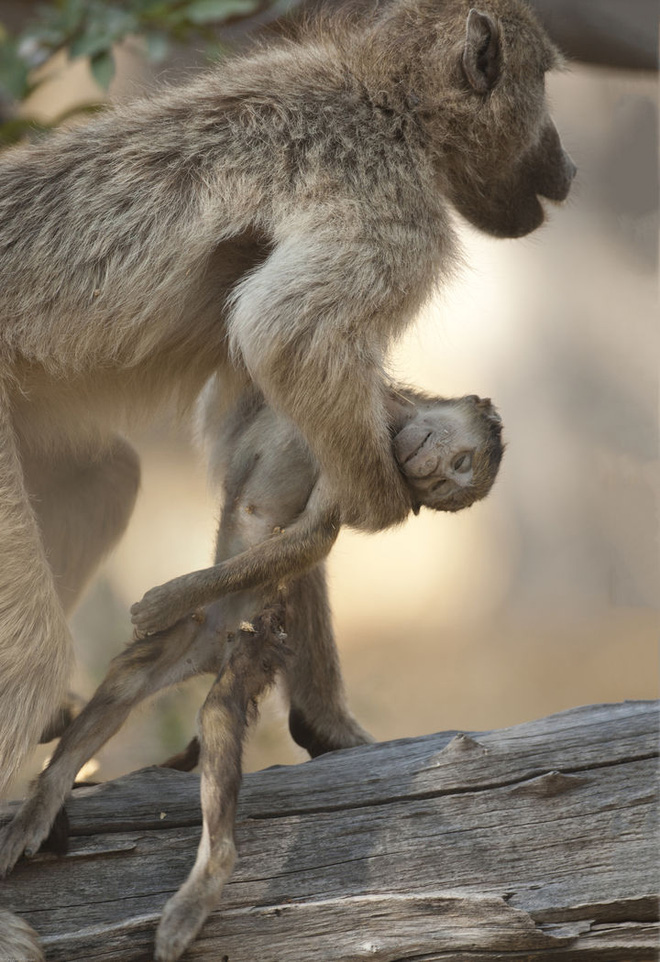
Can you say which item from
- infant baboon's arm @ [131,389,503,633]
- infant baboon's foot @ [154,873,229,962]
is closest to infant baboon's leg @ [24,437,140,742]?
infant baboon's arm @ [131,389,503,633]

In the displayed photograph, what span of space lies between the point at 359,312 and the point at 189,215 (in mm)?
665

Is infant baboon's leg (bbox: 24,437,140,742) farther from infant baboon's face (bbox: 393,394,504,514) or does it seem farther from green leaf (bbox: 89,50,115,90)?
green leaf (bbox: 89,50,115,90)

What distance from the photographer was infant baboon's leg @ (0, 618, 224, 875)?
3250 mm

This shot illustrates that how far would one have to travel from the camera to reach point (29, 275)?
10.9 feet

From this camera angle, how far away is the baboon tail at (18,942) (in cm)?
Answer: 299

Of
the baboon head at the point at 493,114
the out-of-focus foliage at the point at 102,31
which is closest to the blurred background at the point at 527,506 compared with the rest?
the out-of-focus foliage at the point at 102,31

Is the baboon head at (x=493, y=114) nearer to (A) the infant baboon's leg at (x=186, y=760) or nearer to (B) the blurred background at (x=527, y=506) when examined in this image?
(A) the infant baboon's leg at (x=186, y=760)

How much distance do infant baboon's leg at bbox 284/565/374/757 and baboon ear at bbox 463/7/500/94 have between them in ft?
6.33

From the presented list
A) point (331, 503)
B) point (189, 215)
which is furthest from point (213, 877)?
point (189, 215)

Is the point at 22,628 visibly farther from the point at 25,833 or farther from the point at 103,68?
the point at 103,68

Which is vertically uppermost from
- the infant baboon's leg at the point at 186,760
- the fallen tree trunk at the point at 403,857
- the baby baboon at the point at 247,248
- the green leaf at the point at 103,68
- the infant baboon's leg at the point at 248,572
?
the green leaf at the point at 103,68

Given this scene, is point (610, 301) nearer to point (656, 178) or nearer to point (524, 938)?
point (656, 178)

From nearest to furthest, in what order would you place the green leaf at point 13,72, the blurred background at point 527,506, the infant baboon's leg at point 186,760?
1. the infant baboon's leg at point 186,760
2. the green leaf at point 13,72
3. the blurred background at point 527,506

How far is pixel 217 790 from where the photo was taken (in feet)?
10.3
